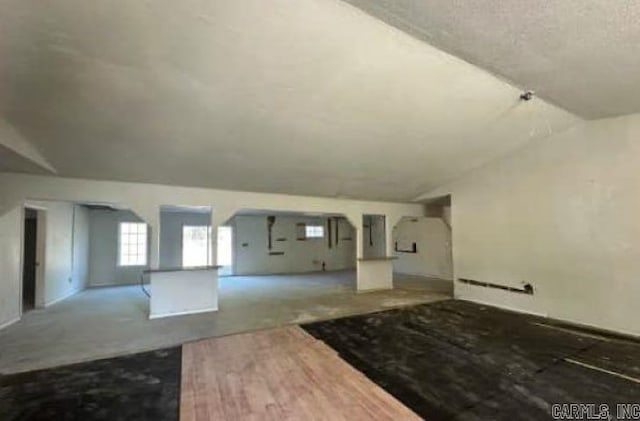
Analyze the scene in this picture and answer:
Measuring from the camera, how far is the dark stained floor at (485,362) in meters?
2.54

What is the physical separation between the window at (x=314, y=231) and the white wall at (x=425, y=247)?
2.79m

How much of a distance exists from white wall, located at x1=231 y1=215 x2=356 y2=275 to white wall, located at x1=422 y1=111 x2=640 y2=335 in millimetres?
6326

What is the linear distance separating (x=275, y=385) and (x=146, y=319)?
128 inches

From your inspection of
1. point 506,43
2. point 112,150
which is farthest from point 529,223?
point 112,150

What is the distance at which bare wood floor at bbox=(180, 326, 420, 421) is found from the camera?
7.75 ft

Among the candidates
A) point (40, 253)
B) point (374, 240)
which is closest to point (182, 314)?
point (40, 253)

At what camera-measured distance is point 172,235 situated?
31.7ft

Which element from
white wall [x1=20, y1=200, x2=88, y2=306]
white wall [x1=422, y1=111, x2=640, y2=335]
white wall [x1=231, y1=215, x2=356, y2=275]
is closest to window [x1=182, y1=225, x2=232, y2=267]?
white wall [x1=231, y1=215, x2=356, y2=275]

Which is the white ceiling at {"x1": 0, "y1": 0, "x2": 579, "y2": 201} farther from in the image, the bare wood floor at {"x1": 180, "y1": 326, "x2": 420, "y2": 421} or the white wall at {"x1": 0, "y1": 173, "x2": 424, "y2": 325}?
the bare wood floor at {"x1": 180, "y1": 326, "x2": 420, "y2": 421}

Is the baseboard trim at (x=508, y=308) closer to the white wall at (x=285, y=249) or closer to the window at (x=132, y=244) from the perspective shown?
the white wall at (x=285, y=249)

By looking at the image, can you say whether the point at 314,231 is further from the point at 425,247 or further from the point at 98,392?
the point at 98,392

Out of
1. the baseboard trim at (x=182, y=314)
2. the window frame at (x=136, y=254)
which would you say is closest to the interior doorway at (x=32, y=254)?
the window frame at (x=136, y=254)

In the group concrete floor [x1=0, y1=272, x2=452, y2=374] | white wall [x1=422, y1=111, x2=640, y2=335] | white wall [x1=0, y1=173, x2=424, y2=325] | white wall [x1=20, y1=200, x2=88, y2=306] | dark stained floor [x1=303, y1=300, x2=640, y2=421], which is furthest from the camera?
white wall [x1=20, y1=200, x2=88, y2=306]

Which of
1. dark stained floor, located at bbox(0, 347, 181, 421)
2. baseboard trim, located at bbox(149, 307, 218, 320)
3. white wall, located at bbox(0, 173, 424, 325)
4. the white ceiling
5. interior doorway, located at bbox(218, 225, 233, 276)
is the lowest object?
baseboard trim, located at bbox(149, 307, 218, 320)
